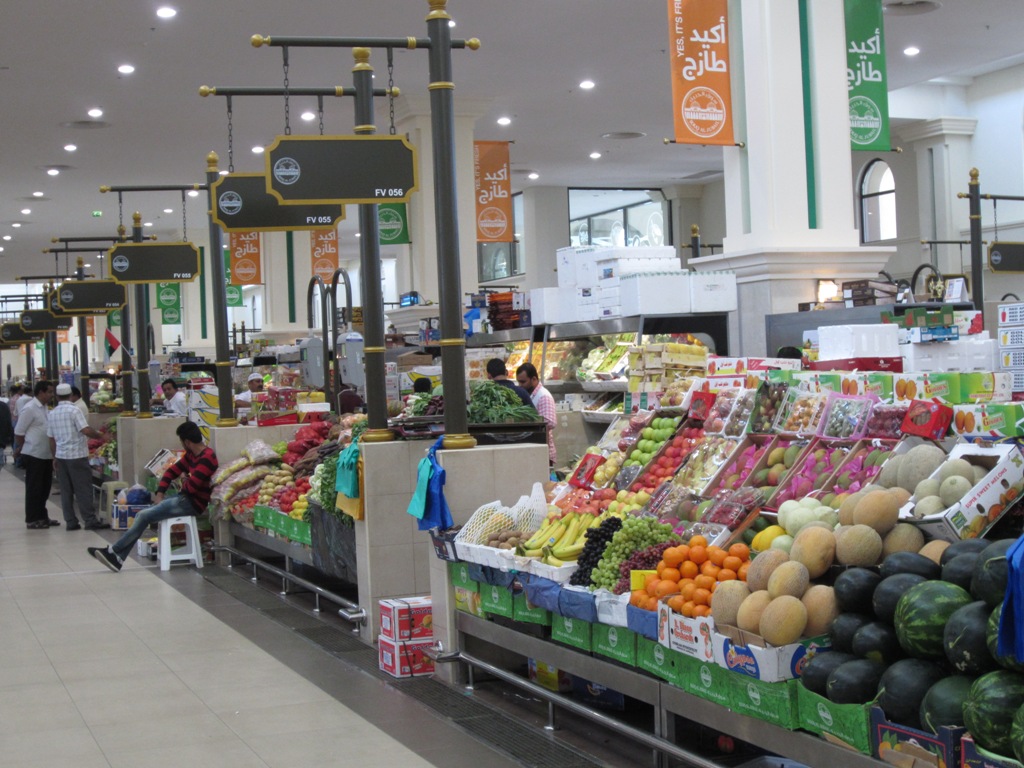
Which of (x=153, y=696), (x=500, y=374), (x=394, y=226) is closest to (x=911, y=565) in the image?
(x=153, y=696)

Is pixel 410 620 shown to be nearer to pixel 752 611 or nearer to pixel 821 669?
pixel 752 611

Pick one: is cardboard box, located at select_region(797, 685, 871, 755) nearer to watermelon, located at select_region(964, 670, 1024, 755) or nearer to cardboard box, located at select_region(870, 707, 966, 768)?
cardboard box, located at select_region(870, 707, 966, 768)

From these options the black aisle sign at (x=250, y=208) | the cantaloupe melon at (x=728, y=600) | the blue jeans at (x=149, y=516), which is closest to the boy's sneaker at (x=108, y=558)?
the blue jeans at (x=149, y=516)

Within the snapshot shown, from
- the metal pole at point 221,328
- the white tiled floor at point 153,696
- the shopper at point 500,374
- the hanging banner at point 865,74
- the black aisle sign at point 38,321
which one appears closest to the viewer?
the white tiled floor at point 153,696

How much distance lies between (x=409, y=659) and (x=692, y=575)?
243 centimetres

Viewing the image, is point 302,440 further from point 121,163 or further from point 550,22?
point 121,163

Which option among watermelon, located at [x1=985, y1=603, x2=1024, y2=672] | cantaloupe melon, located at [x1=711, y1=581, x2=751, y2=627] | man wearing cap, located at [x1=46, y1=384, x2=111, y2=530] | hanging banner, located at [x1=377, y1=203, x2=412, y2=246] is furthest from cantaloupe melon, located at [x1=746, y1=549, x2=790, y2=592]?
hanging banner, located at [x1=377, y1=203, x2=412, y2=246]

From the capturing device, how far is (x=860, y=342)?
25.9 ft

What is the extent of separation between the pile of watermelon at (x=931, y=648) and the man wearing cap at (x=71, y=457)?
11.5m

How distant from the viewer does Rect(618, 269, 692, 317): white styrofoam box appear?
10648 mm

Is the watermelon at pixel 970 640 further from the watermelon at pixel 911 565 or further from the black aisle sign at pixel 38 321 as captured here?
the black aisle sign at pixel 38 321

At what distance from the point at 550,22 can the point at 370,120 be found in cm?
693

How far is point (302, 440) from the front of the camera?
10.9 metres

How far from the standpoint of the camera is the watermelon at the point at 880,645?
11.9 feet
